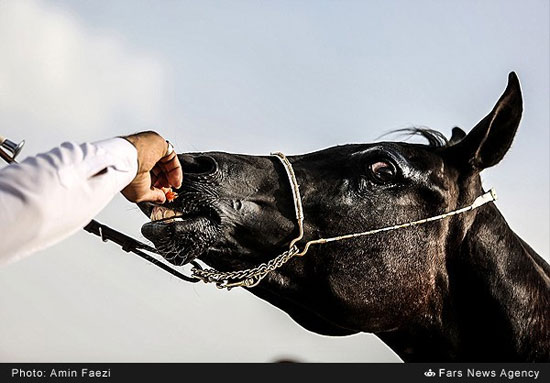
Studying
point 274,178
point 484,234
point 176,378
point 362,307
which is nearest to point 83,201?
point 274,178

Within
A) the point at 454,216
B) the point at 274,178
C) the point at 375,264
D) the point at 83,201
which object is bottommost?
the point at 83,201

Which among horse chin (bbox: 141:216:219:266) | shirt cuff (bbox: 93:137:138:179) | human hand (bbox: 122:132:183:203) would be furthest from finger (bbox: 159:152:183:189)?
horse chin (bbox: 141:216:219:266)

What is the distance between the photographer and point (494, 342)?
16.4 ft

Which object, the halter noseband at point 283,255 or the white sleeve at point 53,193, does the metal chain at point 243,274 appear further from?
the white sleeve at point 53,193

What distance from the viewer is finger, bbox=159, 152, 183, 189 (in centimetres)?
322

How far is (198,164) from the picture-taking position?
4473 millimetres

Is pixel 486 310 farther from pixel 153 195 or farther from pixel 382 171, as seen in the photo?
pixel 153 195

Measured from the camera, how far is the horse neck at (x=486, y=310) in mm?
4996

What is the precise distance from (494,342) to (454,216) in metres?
0.95

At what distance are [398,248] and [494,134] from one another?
1.11m

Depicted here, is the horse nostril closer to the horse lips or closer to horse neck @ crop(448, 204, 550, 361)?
the horse lips

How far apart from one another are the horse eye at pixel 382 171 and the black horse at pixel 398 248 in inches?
0.4

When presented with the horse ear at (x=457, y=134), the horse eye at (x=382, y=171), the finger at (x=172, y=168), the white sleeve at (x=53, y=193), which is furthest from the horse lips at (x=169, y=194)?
the horse ear at (x=457, y=134)

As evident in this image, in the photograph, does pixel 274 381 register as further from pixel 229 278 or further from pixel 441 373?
pixel 229 278
